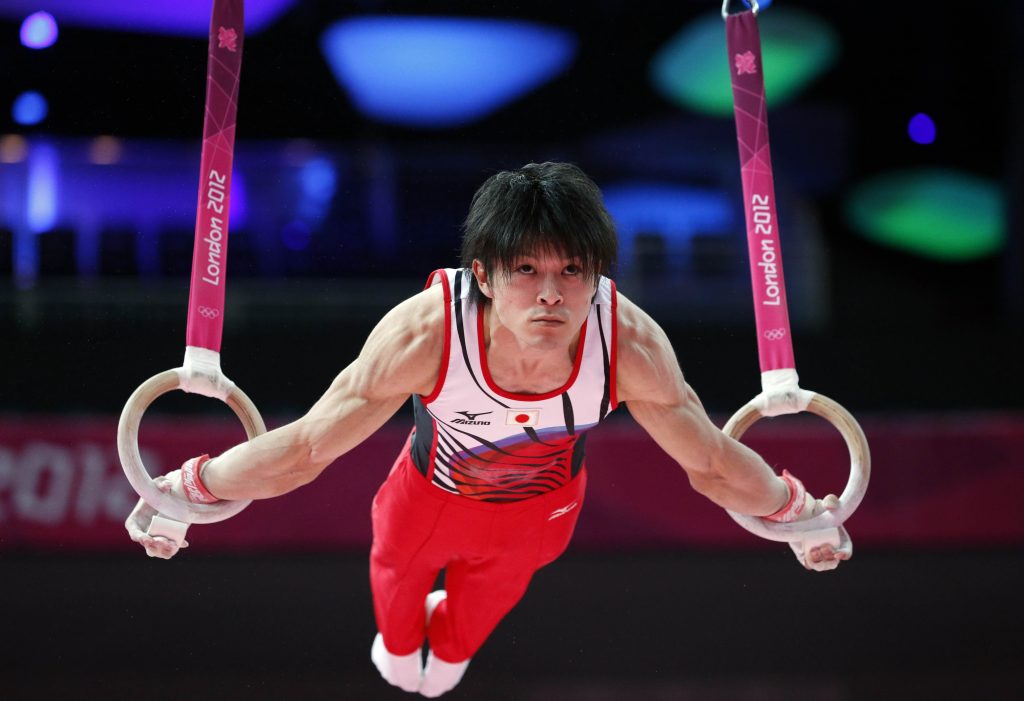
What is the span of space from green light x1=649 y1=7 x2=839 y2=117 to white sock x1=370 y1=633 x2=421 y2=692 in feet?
12.3

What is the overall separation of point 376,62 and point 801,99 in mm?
2787

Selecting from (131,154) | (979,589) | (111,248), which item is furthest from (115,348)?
(979,589)

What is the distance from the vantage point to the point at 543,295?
2.00 m

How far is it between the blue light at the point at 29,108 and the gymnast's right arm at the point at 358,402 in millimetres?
2167

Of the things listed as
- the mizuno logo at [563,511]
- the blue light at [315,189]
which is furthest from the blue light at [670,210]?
the mizuno logo at [563,511]

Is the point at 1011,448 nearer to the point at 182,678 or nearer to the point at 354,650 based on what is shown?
the point at 354,650

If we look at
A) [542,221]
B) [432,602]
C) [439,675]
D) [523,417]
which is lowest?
[439,675]

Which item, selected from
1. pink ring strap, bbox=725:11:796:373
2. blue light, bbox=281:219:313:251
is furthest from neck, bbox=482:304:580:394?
blue light, bbox=281:219:313:251

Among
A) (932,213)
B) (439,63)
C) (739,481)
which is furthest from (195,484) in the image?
(932,213)

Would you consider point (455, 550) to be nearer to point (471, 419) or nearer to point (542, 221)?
point (471, 419)

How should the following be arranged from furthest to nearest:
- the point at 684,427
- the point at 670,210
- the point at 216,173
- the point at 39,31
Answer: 1. the point at 670,210
2. the point at 39,31
3. the point at 216,173
4. the point at 684,427

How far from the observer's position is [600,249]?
6.70 feet

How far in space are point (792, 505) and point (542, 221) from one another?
3.01 ft

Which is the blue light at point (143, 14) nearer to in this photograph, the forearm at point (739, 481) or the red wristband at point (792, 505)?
the forearm at point (739, 481)
